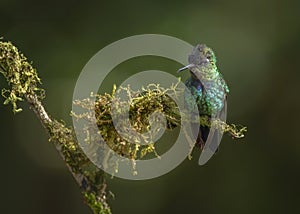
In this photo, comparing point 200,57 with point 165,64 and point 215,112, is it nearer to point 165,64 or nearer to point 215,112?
point 215,112

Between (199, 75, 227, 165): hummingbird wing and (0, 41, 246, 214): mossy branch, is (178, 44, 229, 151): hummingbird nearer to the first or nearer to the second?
(199, 75, 227, 165): hummingbird wing

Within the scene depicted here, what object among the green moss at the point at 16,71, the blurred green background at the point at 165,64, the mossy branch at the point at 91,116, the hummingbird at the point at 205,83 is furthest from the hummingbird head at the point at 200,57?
the blurred green background at the point at 165,64

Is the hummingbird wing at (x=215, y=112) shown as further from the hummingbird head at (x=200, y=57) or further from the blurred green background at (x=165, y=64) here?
the blurred green background at (x=165, y=64)

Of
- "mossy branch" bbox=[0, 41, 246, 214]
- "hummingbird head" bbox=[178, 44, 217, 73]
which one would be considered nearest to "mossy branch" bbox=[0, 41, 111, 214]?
"mossy branch" bbox=[0, 41, 246, 214]

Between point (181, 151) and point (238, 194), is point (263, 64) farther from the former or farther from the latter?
point (181, 151)

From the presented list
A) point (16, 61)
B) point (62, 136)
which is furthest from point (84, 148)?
point (16, 61)

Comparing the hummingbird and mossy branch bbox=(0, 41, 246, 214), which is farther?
the hummingbird

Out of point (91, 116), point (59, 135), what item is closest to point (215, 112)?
point (91, 116)
